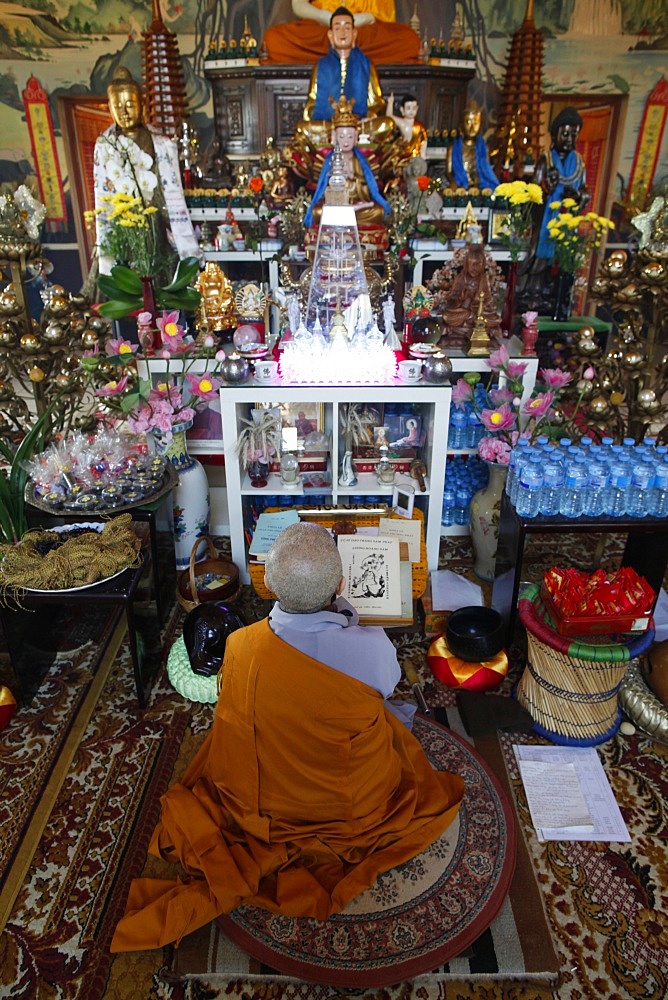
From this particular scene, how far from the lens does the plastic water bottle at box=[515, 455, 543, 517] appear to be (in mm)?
3316

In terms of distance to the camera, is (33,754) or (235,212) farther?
(235,212)

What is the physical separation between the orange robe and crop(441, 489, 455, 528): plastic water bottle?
7.47ft

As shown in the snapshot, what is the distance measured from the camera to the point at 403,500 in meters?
4.09

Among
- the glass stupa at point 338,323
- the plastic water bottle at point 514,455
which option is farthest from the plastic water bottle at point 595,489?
the glass stupa at point 338,323

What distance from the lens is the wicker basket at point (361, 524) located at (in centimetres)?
381

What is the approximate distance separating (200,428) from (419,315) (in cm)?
178

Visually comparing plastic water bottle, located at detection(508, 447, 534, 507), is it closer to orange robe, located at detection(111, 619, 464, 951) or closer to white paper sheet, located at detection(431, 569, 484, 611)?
white paper sheet, located at detection(431, 569, 484, 611)

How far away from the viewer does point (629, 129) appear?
8.77 meters

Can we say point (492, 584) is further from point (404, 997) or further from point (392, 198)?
point (392, 198)

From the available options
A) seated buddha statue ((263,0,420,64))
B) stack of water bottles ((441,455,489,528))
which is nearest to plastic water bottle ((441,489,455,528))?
stack of water bottles ((441,455,489,528))

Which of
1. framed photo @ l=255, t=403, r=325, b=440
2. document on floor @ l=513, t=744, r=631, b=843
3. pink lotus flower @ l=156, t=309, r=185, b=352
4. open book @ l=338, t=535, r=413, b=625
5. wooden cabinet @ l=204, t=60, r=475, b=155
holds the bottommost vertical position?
document on floor @ l=513, t=744, r=631, b=843

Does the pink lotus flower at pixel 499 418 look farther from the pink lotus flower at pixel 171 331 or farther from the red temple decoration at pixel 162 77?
the red temple decoration at pixel 162 77

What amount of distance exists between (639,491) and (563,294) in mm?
3841

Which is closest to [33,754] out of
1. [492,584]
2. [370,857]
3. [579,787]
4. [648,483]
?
[370,857]
